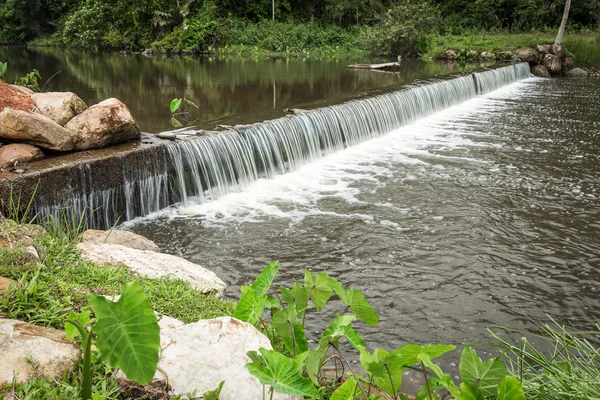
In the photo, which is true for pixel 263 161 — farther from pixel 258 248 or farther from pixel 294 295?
pixel 294 295

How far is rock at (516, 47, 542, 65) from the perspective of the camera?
2605 cm

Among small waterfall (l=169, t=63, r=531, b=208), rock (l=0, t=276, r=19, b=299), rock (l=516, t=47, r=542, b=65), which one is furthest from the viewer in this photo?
rock (l=516, t=47, r=542, b=65)

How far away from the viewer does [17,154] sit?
6.68 m

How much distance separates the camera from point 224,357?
9.87 ft

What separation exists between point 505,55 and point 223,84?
16751 millimetres

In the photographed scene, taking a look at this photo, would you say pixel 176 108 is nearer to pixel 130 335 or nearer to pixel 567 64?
pixel 130 335

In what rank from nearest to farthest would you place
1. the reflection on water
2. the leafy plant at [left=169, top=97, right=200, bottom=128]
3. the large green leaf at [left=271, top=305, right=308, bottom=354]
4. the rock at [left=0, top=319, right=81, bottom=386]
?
the rock at [left=0, top=319, right=81, bottom=386] < the large green leaf at [left=271, top=305, right=308, bottom=354] < the leafy plant at [left=169, top=97, right=200, bottom=128] < the reflection on water

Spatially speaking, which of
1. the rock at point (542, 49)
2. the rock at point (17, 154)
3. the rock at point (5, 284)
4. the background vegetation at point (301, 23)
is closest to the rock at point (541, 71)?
the rock at point (542, 49)

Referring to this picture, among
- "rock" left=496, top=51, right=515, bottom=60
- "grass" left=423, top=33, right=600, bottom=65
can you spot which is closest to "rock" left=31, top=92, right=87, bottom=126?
"rock" left=496, top=51, right=515, bottom=60

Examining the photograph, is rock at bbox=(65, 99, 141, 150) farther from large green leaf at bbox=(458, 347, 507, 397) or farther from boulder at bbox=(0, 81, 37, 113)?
large green leaf at bbox=(458, 347, 507, 397)

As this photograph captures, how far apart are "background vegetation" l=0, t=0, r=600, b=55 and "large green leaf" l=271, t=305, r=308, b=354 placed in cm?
2895

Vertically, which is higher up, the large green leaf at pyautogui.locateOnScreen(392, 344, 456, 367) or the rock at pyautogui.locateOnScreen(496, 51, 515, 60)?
the rock at pyautogui.locateOnScreen(496, 51, 515, 60)

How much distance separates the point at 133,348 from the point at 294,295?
1200 millimetres

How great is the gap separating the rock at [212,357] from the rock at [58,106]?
5.49 metres
